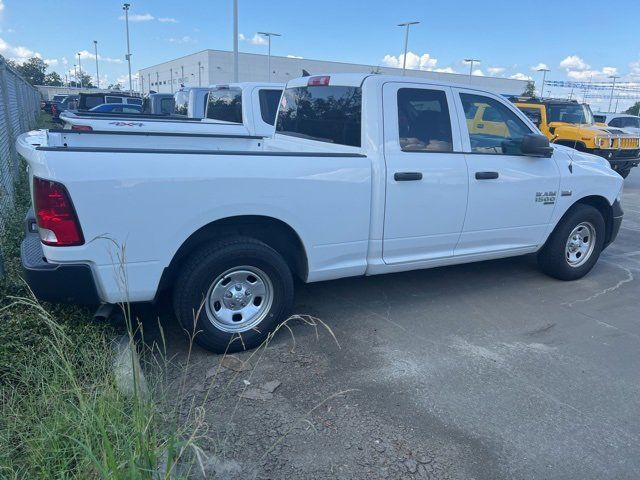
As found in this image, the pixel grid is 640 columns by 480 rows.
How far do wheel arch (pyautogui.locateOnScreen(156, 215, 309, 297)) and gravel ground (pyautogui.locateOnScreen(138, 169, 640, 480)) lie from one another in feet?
2.03

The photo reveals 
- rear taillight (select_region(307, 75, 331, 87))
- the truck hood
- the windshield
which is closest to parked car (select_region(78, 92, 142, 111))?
the windshield

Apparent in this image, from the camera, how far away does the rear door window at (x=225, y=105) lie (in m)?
8.48

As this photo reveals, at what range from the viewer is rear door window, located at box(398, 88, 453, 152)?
14.1ft

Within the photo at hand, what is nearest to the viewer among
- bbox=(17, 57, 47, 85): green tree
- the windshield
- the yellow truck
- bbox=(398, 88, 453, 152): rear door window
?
bbox=(398, 88, 453, 152): rear door window

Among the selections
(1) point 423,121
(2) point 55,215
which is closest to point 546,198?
(1) point 423,121

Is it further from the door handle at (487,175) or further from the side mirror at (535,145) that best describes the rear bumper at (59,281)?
the side mirror at (535,145)

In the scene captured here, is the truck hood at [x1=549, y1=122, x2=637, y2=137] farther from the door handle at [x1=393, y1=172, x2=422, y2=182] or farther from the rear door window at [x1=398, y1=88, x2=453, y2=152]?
the door handle at [x1=393, y1=172, x2=422, y2=182]

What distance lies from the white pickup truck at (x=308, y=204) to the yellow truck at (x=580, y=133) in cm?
854

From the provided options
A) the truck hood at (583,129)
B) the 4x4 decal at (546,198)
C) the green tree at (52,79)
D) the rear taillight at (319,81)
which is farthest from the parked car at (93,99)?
the green tree at (52,79)

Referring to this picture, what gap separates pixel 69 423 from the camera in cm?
246

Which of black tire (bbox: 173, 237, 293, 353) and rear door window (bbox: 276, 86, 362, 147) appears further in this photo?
rear door window (bbox: 276, 86, 362, 147)

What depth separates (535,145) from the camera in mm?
4695

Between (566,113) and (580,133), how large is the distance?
145 centimetres

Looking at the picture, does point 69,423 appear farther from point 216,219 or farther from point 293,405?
point 216,219
